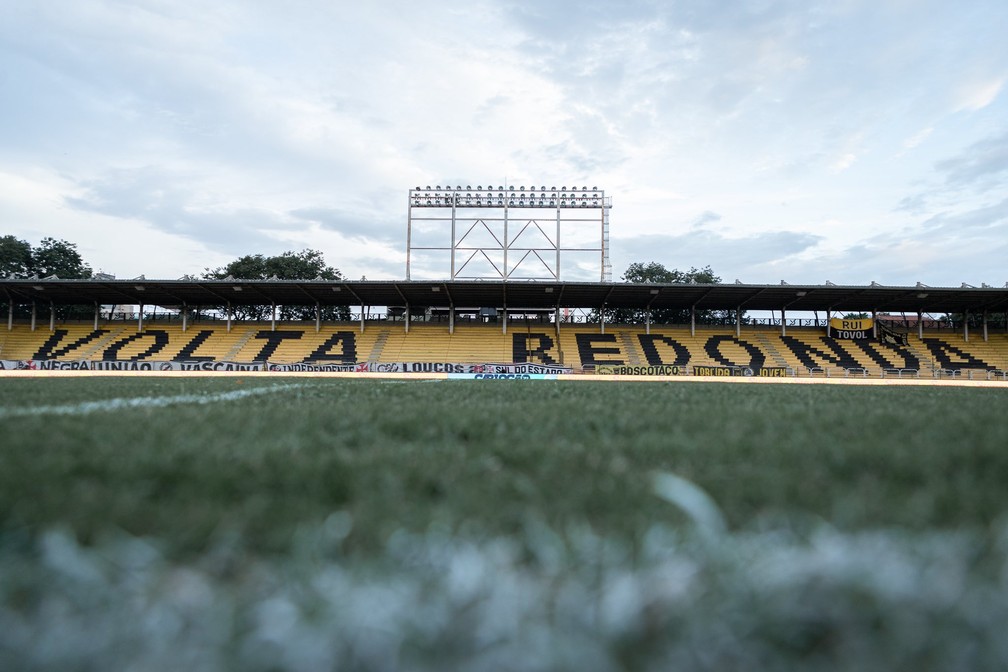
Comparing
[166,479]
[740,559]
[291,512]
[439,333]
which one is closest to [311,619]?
[291,512]

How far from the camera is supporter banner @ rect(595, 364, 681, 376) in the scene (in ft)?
77.6

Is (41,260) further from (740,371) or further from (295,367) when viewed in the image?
(740,371)

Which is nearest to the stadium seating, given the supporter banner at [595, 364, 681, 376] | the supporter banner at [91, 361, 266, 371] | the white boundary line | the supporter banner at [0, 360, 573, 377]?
the supporter banner at [595, 364, 681, 376]

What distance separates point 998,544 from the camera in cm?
105

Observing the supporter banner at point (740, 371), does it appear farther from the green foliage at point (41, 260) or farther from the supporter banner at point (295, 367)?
the green foliage at point (41, 260)

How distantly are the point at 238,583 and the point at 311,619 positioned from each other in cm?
21

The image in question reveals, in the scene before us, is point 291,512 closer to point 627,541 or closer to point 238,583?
point 238,583

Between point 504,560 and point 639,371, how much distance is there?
23738 millimetres

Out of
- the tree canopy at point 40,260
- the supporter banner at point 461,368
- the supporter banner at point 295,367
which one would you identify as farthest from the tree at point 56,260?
the supporter banner at point 461,368

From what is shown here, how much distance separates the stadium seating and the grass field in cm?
2359

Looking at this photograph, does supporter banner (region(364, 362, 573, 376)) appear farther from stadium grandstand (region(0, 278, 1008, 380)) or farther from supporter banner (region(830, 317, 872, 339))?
supporter banner (region(830, 317, 872, 339))

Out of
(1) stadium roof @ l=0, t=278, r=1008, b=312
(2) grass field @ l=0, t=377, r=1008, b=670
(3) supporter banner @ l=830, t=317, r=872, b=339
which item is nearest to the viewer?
(2) grass field @ l=0, t=377, r=1008, b=670

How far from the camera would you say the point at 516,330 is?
3033 centimetres

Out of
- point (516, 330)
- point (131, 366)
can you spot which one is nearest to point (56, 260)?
point (131, 366)
